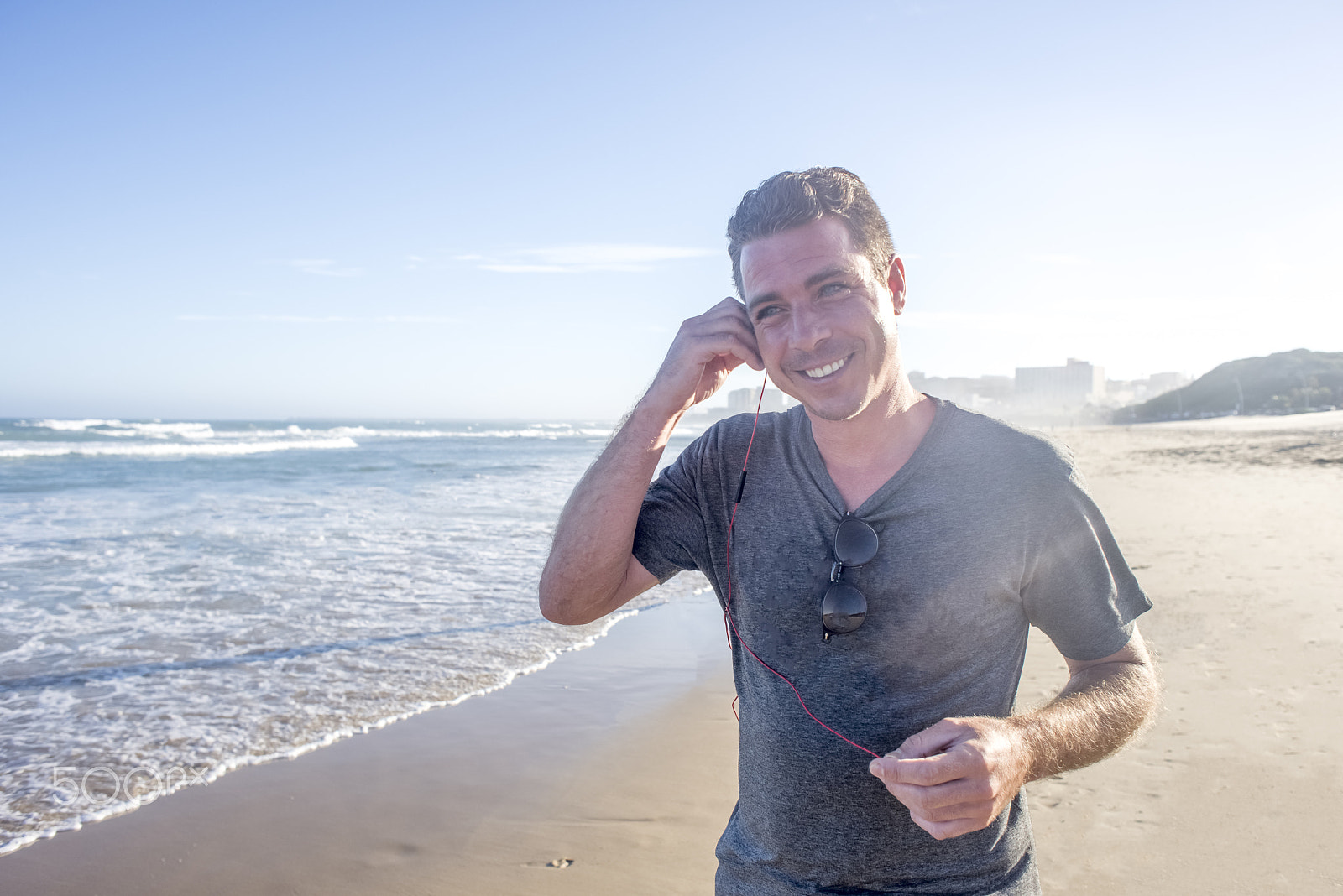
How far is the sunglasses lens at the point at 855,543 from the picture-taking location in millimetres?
1547

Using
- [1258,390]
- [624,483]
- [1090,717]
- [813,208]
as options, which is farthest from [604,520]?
[1258,390]

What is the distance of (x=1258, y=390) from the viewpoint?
47.5 metres

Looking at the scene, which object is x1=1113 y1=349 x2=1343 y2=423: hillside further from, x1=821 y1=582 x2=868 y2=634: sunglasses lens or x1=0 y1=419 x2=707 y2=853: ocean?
x1=821 y1=582 x2=868 y2=634: sunglasses lens

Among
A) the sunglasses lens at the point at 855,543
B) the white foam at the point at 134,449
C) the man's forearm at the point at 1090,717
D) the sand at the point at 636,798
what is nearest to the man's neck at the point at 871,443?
the sunglasses lens at the point at 855,543

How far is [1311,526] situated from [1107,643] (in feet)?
33.1

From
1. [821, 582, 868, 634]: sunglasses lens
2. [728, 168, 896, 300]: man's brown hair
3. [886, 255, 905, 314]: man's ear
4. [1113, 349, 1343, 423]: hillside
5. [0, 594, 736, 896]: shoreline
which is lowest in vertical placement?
[0, 594, 736, 896]: shoreline

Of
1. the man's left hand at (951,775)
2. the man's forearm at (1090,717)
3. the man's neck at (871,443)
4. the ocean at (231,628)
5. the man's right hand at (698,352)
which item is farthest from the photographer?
the ocean at (231,628)

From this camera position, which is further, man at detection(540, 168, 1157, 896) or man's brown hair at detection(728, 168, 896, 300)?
man's brown hair at detection(728, 168, 896, 300)

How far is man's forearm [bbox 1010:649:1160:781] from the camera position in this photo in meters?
1.37

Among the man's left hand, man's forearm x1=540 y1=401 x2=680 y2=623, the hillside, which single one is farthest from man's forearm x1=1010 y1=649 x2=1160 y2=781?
the hillside

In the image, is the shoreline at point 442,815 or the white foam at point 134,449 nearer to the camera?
the shoreline at point 442,815

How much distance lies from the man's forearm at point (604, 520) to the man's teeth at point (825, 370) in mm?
337

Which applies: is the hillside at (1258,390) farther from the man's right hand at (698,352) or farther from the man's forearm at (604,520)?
the man's forearm at (604,520)

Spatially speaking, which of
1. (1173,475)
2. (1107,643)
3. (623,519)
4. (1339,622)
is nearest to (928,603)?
(1107,643)
